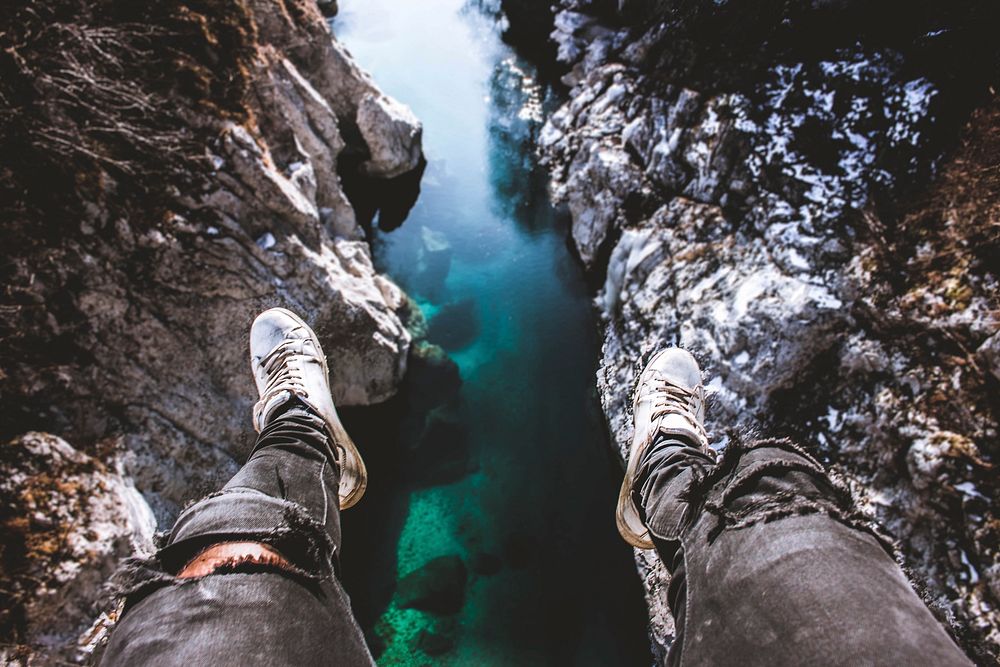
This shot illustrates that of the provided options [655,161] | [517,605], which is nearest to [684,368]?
[517,605]

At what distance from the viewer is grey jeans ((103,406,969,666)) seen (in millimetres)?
1131

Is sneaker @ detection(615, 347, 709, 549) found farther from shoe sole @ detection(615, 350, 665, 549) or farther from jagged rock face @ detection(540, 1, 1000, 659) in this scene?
jagged rock face @ detection(540, 1, 1000, 659)

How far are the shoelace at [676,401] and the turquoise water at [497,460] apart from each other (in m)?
2.60

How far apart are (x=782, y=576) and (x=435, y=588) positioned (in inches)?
171

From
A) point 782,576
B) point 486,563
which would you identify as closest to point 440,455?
point 486,563

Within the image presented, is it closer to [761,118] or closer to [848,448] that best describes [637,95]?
[761,118]

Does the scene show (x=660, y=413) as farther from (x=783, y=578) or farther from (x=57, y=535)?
(x=57, y=535)

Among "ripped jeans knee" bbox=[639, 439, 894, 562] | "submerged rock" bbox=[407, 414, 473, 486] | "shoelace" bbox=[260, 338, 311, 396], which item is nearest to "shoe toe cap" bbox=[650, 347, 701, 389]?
"ripped jeans knee" bbox=[639, 439, 894, 562]

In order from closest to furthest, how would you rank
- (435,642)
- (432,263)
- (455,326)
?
(435,642), (455,326), (432,263)

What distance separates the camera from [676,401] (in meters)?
3.15

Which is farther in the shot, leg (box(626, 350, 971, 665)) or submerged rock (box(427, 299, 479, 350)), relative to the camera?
submerged rock (box(427, 299, 479, 350))

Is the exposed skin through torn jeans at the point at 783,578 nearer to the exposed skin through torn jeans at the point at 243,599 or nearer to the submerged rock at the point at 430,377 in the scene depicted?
the exposed skin through torn jeans at the point at 243,599

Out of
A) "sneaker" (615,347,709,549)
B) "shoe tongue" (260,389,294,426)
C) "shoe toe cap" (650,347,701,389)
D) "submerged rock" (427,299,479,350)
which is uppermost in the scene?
"shoe toe cap" (650,347,701,389)

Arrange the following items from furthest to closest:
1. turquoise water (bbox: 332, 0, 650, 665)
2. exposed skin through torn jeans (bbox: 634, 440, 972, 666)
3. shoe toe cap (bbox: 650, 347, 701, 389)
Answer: turquoise water (bbox: 332, 0, 650, 665), shoe toe cap (bbox: 650, 347, 701, 389), exposed skin through torn jeans (bbox: 634, 440, 972, 666)
